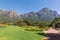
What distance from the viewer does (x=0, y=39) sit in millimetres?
10875

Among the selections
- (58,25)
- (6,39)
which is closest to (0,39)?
(6,39)

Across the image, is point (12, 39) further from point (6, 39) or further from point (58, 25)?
point (58, 25)

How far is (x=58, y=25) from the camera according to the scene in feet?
146

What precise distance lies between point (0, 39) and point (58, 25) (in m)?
35.1

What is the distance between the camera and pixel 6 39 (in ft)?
36.3

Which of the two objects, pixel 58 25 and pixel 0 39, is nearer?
pixel 0 39

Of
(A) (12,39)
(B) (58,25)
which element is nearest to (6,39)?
(A) (12,39)

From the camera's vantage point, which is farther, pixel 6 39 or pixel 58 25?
pixel 58 25

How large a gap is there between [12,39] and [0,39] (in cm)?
85

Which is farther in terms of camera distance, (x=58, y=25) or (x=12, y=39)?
(x=58, y=25)

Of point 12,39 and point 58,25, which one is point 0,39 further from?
point 58,25

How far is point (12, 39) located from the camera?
36.6 ft

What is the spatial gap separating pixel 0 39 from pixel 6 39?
43cm
